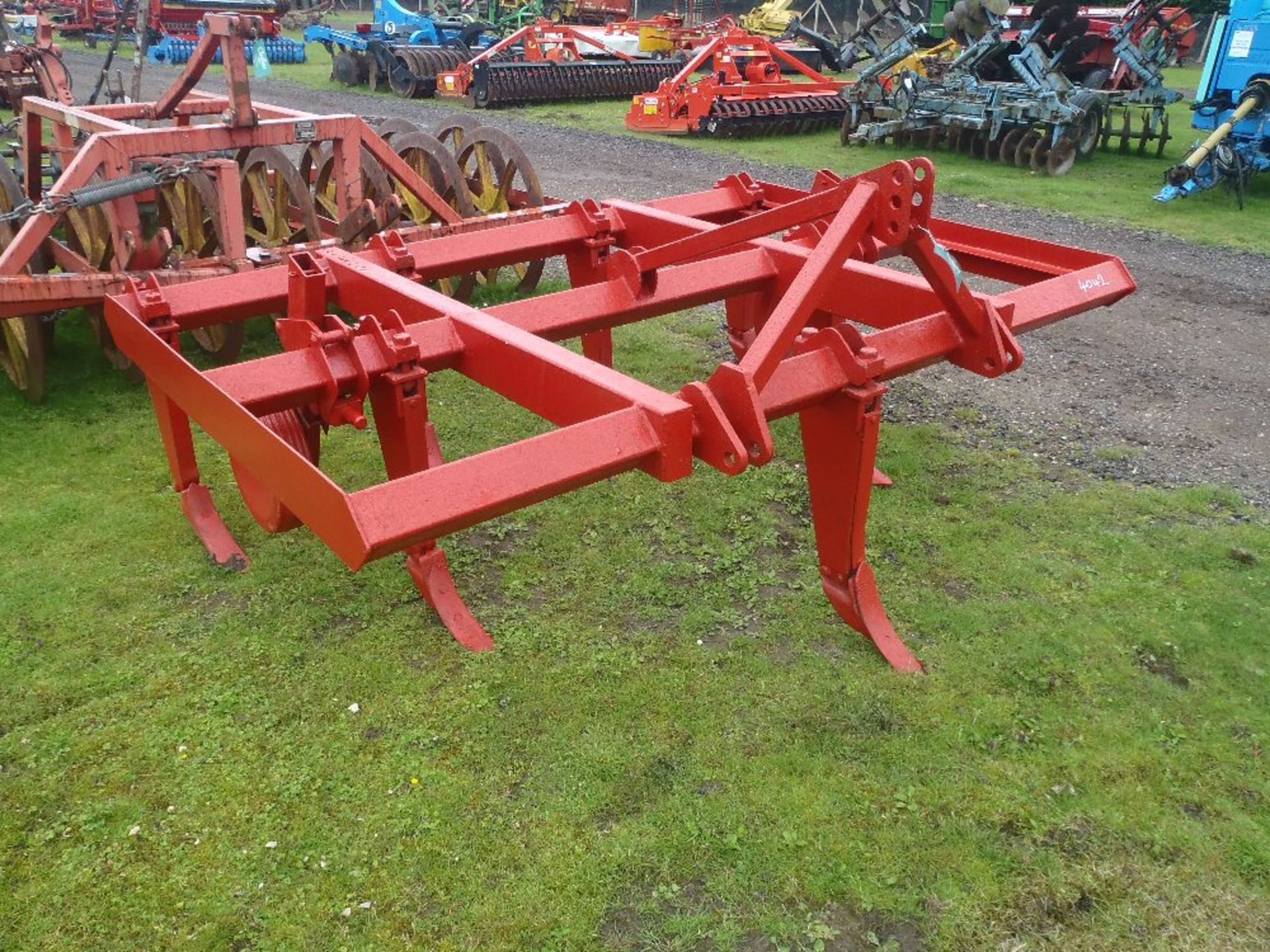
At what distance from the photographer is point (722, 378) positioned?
2328mm

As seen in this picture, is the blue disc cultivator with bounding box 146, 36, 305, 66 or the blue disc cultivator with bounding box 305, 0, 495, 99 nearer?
the blue disc cultivator with bounding box 305, 0, 495, 99

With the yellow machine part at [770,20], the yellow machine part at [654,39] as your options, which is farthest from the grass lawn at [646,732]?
→ the yellow machine part at [770,20]

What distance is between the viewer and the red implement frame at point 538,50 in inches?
632

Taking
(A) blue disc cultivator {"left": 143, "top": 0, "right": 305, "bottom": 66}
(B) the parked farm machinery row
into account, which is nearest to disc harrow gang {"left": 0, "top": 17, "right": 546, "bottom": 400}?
(B) the parked farm machinery row

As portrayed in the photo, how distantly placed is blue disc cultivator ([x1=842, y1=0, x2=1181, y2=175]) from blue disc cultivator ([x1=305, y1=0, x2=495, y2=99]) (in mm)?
7937

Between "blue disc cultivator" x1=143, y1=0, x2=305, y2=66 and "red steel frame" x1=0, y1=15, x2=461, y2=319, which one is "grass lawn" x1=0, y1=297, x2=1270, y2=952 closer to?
Answer: "red steel frame" x1=0, y1=15, x2=461, y2=319

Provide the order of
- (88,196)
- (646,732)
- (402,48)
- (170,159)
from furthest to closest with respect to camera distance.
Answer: (402,48) < (170,159) < (88,196) < (646,732)

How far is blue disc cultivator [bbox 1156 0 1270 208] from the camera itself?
956cm

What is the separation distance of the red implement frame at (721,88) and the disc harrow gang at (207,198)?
7.51 metres

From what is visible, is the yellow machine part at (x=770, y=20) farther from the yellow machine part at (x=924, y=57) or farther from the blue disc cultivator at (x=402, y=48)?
the yellow machine part at (x=924, y=57)

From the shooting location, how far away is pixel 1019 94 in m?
11.4

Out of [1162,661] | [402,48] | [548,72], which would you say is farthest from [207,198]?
[402,48]

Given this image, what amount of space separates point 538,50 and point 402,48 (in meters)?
2.46

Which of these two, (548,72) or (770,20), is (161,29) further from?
(770,20)
